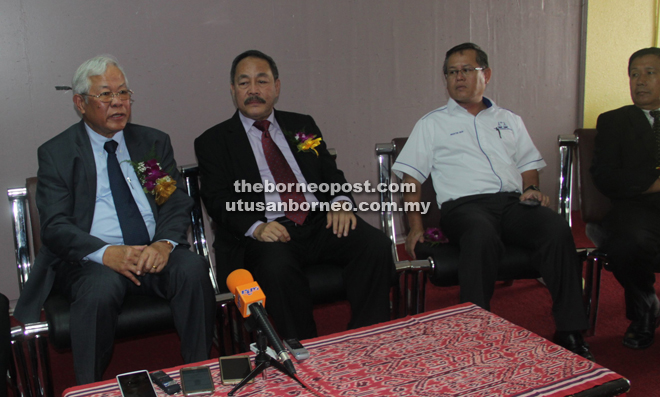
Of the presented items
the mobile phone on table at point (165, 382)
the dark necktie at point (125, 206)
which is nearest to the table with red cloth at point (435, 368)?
the mobile phone on table at point (165, 382)

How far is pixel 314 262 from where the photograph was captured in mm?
2232

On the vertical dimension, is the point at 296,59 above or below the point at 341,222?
above

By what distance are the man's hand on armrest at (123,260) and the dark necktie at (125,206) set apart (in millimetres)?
169

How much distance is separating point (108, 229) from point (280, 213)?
73 cm

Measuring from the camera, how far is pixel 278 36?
3.30 meters

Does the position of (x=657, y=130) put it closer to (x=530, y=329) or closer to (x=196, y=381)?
(x=530, y=329)

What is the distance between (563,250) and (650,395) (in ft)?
2.02

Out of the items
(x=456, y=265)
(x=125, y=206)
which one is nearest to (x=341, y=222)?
(x=456, y=265)

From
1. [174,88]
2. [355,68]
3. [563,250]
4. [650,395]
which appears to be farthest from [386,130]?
[650,395]

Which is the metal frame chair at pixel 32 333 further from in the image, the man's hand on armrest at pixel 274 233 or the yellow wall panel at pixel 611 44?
the yellow wall panel at pixel 611 44

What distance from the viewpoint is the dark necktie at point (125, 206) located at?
206 centimetres

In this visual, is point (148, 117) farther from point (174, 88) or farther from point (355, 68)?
point (355, 68)

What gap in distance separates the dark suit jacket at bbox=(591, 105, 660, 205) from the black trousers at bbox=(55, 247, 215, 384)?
1.92m

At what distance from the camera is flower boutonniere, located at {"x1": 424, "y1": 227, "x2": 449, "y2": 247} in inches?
93.7
